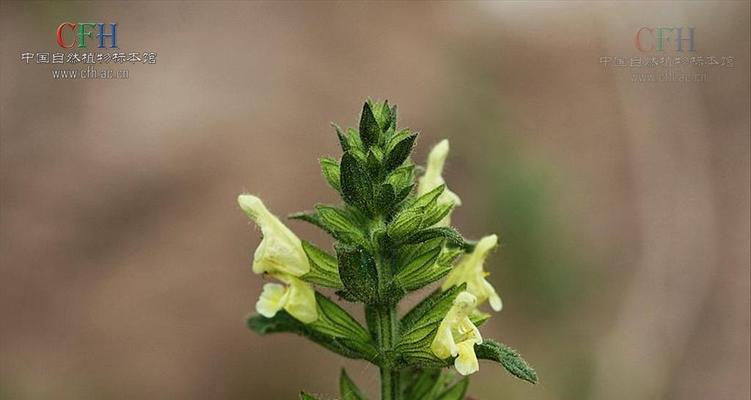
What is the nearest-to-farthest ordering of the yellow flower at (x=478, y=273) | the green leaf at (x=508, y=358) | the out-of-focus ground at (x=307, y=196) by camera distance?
1. the green leaf at (x=508, y=358)
2. the yellow flower at (x=478, y=273)
3. the out-of-focus ground at (x=307, y=196)

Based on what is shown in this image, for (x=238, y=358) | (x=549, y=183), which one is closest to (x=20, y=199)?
(x=238, y=358)

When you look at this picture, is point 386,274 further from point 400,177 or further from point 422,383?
point 422,383

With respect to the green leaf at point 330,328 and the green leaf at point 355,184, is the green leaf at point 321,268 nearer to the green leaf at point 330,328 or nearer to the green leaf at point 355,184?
the green leaf at point 330,328

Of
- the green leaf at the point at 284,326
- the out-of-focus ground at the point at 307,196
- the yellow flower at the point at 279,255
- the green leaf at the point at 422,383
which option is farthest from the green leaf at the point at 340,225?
the out-of-focus ground at the point at 307,196

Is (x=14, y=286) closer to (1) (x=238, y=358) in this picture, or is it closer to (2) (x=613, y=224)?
(1) (x=238, y=358)

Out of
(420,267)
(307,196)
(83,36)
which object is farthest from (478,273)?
(307,196)

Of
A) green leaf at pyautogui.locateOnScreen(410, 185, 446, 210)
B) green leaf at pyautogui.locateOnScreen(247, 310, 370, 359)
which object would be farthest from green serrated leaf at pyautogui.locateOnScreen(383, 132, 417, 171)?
green leaf at pyautogui.locateOnScreen(247, 310, 370, 359)

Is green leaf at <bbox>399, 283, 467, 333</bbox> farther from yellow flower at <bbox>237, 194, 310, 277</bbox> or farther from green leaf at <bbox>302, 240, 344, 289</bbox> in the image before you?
yellow flower at <bbox>237, 194, 310, 277</bbox>
